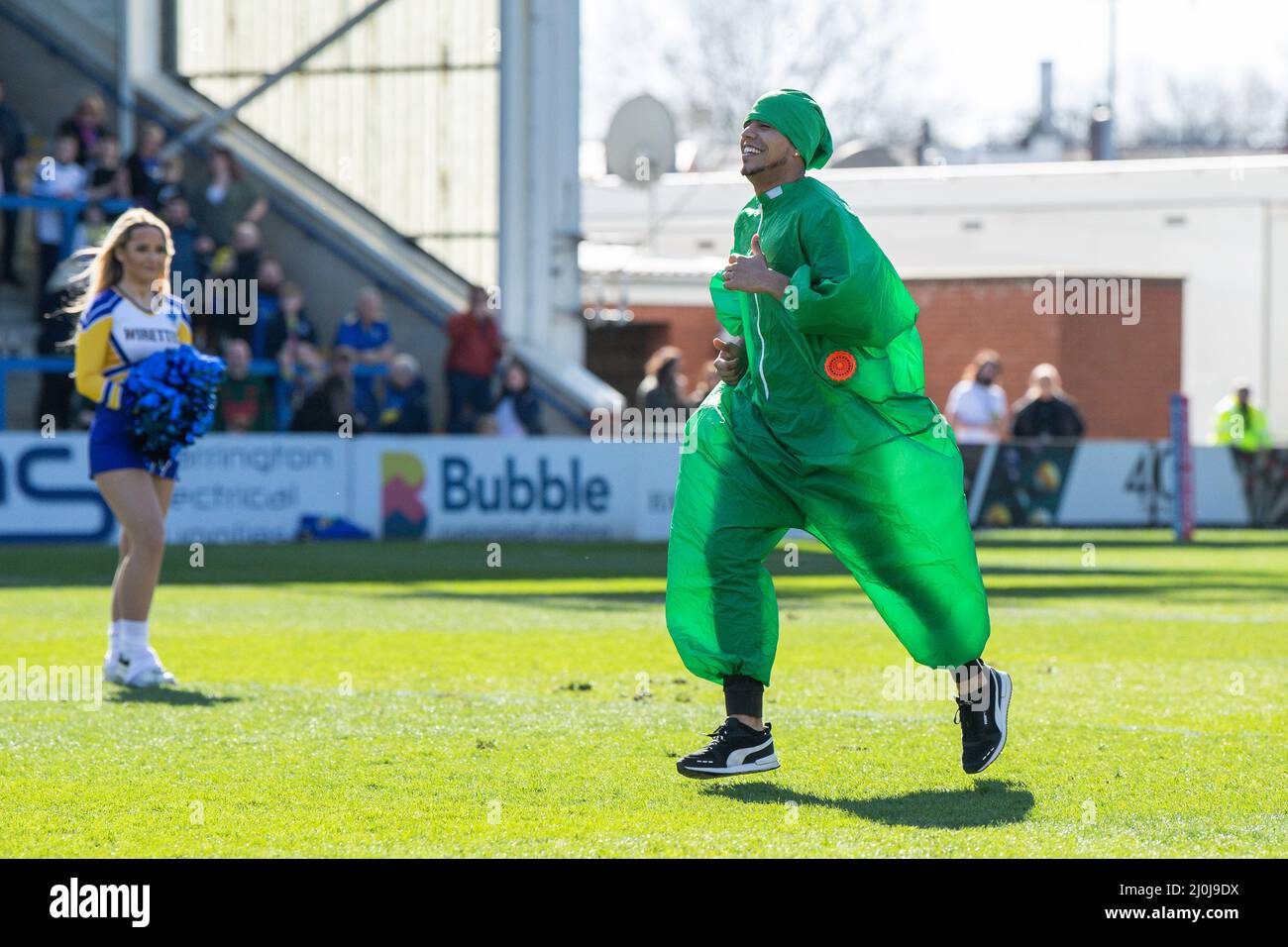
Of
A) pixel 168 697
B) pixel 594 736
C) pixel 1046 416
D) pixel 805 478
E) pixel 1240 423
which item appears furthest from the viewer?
pixel 1240 423

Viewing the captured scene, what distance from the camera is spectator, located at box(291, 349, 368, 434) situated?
2067 cm

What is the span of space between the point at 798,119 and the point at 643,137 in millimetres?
22182

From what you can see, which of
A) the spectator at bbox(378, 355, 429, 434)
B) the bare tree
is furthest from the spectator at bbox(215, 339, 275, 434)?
the bare tree

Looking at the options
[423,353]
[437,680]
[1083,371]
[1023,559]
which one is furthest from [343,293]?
[437,680]

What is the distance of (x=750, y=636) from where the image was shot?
6.53 m

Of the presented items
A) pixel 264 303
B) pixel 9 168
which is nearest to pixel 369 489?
pixel 264 303

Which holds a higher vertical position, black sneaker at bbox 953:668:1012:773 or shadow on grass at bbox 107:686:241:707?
black sneaker at bbox 953:668:1012:773

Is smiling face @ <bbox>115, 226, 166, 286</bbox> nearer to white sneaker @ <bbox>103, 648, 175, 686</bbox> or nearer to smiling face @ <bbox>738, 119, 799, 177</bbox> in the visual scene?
white sneaker @ <bbox>103, 648, 175, 686</bbox>

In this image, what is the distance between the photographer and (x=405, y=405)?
2166 centimetres

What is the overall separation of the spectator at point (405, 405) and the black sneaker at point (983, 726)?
50.1 ft

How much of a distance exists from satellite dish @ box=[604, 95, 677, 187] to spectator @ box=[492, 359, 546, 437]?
686cm

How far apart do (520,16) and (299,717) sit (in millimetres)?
18585

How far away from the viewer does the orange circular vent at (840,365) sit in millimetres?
6371

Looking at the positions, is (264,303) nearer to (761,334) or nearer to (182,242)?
(182,242)
